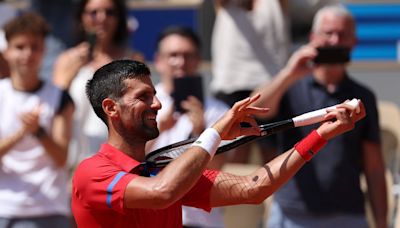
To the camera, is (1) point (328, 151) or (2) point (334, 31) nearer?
(1) point (328, 151)

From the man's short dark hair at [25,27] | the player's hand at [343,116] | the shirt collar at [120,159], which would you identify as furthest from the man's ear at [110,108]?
the man's short dark hair at [25,27]

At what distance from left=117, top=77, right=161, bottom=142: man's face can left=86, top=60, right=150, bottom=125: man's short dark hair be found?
2 centimetres

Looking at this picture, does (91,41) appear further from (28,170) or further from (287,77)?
(287,77)

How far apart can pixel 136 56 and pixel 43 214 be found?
130 centimetres

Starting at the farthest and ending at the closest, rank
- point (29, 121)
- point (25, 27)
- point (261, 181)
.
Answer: point (25, 27) < point (29, 121) < point (261, 181)

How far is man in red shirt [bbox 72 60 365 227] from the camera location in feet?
14.5

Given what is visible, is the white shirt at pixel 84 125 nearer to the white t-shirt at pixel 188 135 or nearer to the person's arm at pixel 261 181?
the white t-shirt at pixel 188 135

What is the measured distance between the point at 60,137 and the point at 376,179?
195cm

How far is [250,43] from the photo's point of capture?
Result: 8.13 m

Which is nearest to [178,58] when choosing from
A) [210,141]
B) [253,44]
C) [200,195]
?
[253,44]

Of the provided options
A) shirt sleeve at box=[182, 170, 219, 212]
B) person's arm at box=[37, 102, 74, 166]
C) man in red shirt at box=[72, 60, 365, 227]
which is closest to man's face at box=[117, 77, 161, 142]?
man in red shirt at box=[72, 60, 365, 227]

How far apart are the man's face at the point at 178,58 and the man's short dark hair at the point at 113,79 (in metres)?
2.54

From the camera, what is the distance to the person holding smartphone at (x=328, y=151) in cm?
691

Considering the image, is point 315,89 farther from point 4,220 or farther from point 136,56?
point 4,220
